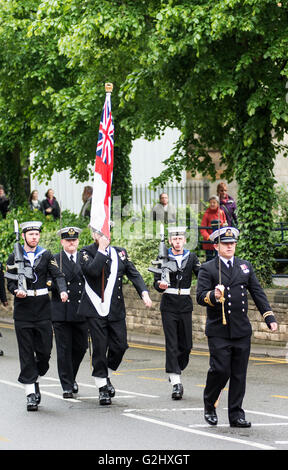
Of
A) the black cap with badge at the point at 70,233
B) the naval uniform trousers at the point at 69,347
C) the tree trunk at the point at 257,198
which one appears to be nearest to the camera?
the naval uniform trousers at the point at 69,347

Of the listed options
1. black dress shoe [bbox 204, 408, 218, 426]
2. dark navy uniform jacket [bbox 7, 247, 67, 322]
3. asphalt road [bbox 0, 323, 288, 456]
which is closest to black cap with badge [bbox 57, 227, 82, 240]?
dark navy uniform jacket [bbox 7, 247, 67, 322]

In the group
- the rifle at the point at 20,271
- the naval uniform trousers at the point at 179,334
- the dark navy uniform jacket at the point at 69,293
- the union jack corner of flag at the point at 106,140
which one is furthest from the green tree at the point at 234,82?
the rifle at the point at 20,271

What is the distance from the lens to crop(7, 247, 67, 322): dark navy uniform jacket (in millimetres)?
10852

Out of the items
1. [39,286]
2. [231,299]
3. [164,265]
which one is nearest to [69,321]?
[39,286]

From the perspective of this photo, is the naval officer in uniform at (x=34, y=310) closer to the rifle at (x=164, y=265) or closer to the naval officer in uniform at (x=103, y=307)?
the naval officer in uniform at (x=103, y=307)

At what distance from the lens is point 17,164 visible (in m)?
27.8

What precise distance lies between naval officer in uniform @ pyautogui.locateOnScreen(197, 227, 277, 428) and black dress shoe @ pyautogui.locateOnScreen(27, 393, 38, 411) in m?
2.10

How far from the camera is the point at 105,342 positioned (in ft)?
35.5

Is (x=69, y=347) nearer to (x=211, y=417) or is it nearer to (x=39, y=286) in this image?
(x=39, y=286)

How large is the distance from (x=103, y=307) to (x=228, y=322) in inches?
76.5

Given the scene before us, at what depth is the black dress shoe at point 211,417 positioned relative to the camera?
368 inches

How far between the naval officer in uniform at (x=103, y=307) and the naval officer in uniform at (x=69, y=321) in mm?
601

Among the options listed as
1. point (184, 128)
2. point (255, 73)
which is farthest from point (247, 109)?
point (184, 128)

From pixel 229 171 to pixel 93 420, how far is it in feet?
36.2
